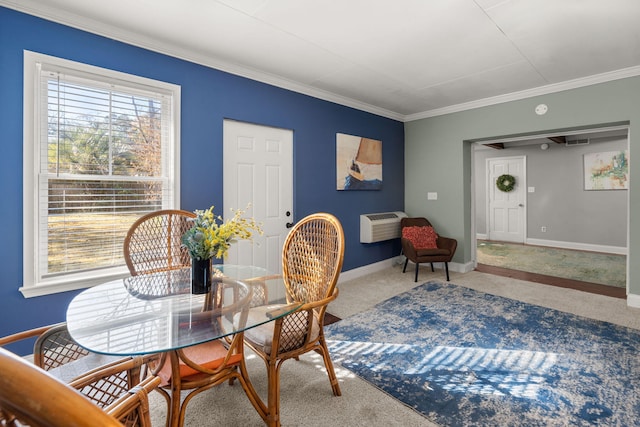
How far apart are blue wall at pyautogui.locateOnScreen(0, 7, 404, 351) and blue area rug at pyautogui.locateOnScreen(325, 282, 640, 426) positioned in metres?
1.71

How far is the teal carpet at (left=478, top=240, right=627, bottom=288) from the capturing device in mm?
4664

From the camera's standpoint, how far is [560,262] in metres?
5.55

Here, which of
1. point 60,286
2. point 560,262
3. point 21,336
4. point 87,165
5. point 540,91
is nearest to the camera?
point 21,336

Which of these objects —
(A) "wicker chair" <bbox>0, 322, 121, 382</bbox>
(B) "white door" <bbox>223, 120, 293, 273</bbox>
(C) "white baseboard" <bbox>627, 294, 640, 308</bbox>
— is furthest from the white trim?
(A) "wicker chair" <bbox>0, 322, 121, 382</bbox>

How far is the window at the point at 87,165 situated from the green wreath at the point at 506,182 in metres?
7.56

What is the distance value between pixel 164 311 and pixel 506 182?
822 centimetres

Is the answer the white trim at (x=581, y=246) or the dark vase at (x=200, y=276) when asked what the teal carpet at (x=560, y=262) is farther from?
the dark vase at (x=200, y=276)

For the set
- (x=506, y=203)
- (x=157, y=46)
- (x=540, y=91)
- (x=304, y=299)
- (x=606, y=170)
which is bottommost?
(x=304, y=299)

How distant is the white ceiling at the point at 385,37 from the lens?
2.25 meters

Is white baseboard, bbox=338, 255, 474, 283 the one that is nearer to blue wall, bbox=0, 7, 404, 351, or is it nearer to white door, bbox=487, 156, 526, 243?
blue wall, bbox=0, 7, 404, 351

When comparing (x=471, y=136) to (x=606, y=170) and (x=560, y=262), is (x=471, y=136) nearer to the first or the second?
(x=560, y=262)

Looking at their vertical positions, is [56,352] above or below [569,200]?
below

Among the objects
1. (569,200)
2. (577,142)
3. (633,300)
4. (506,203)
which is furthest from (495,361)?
(506,203)

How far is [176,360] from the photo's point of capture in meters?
1.32
